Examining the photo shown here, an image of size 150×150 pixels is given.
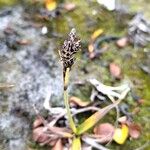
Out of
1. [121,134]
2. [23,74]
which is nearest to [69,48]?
[121,134]

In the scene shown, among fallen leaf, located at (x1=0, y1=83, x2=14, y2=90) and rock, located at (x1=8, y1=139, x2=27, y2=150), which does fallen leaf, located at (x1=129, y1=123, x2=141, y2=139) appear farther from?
fallen leaf, located at (x1=0, y1=83, x2=14, y2=90)

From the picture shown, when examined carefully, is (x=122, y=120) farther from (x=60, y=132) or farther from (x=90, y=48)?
(x=90, y=48)

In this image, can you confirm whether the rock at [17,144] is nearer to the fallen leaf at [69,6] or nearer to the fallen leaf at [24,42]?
the fallen leaf at [24,42]

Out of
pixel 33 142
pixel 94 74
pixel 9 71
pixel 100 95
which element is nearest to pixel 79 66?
pixel 94 74

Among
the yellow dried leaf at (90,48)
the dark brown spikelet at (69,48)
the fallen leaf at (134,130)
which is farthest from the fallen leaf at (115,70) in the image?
the dark brown spikelet at (69,48)

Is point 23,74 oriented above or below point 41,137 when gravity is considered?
above

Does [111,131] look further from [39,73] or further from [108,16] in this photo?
[108,16]
